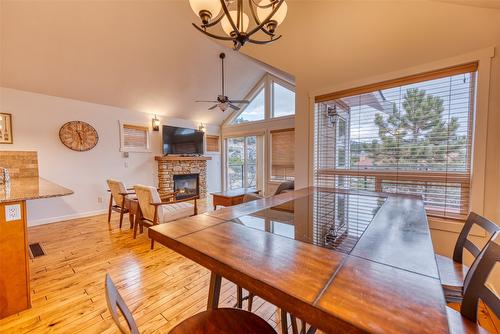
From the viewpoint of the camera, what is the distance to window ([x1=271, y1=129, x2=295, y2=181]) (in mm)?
5477

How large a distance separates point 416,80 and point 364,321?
246cm

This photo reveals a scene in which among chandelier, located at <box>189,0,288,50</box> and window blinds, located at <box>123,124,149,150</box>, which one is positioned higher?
chandelier, located at <box>189,0,288,50</box>

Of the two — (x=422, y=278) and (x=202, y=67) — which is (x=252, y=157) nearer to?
(x=202, y=67)

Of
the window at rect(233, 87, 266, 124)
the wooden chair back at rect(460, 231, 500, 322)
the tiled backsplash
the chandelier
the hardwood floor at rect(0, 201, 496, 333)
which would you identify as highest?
Answer: the window at rect(233, 87, 266, 124)

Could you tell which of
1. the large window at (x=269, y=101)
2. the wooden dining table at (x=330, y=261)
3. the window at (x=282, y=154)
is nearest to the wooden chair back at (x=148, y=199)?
the wooden dining table at (x=330, y=261)

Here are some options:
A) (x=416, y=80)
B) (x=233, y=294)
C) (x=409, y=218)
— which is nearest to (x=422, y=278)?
→ (x=409, y=218)

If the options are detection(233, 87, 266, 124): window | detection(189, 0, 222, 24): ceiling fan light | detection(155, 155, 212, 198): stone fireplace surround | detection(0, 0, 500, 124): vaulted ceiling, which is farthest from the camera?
detection(233, 87, 266, 124): window

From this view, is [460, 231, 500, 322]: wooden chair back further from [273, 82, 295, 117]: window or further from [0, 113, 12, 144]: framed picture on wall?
[0, 113, 12, 144]: framed picture on wall

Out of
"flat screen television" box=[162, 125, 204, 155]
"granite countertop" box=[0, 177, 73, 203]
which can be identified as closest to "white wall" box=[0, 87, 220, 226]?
"flat screen television" box=[162, 125, 204, 155]

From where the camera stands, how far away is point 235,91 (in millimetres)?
5836

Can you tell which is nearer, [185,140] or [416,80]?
[416,80]

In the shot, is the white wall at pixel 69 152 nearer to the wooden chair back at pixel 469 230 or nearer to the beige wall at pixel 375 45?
the beige wall at pixel 375 45

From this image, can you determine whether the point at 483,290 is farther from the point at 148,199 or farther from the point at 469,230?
the point at 148,199

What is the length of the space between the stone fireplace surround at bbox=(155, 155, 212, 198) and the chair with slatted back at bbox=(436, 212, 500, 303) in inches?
192
